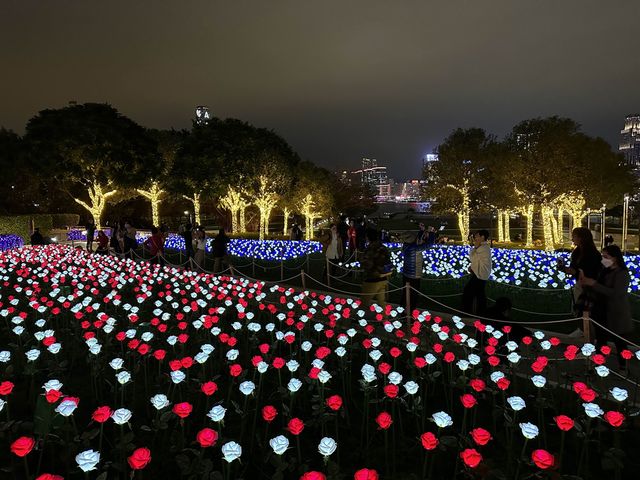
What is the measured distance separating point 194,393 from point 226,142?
1132 inches

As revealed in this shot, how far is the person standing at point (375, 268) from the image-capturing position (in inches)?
320

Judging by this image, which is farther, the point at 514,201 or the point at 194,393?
the point at 514,201

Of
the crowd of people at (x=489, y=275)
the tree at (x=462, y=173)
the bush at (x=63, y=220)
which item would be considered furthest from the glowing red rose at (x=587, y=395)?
the bush at (x=63, y=220)

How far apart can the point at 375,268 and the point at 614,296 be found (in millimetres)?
3650

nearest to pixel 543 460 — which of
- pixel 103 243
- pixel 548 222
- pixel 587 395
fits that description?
pixel 587 395

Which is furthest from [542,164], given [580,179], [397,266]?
[397,266]

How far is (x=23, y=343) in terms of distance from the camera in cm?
670

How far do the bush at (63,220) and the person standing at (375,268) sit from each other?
31836 millimetres

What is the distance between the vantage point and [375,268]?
816cm

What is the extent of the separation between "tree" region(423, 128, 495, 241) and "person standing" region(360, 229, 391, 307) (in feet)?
74.6

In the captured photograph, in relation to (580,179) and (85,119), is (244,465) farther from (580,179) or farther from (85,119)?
(85,119)

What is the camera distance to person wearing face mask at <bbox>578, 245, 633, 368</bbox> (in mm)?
5750

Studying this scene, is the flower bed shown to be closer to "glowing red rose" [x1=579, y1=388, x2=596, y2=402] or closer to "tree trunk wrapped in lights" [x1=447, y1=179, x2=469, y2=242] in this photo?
"tree trunk wrapped in lights" [x1=447, y1=179, x2=469, y2=242]

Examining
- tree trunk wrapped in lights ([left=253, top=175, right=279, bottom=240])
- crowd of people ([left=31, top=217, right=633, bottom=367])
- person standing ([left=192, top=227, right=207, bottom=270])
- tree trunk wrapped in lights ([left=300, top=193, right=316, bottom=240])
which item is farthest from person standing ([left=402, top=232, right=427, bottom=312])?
tree trunk wrapped in lights ([left=300, top=193, right=316, bottom=240])
